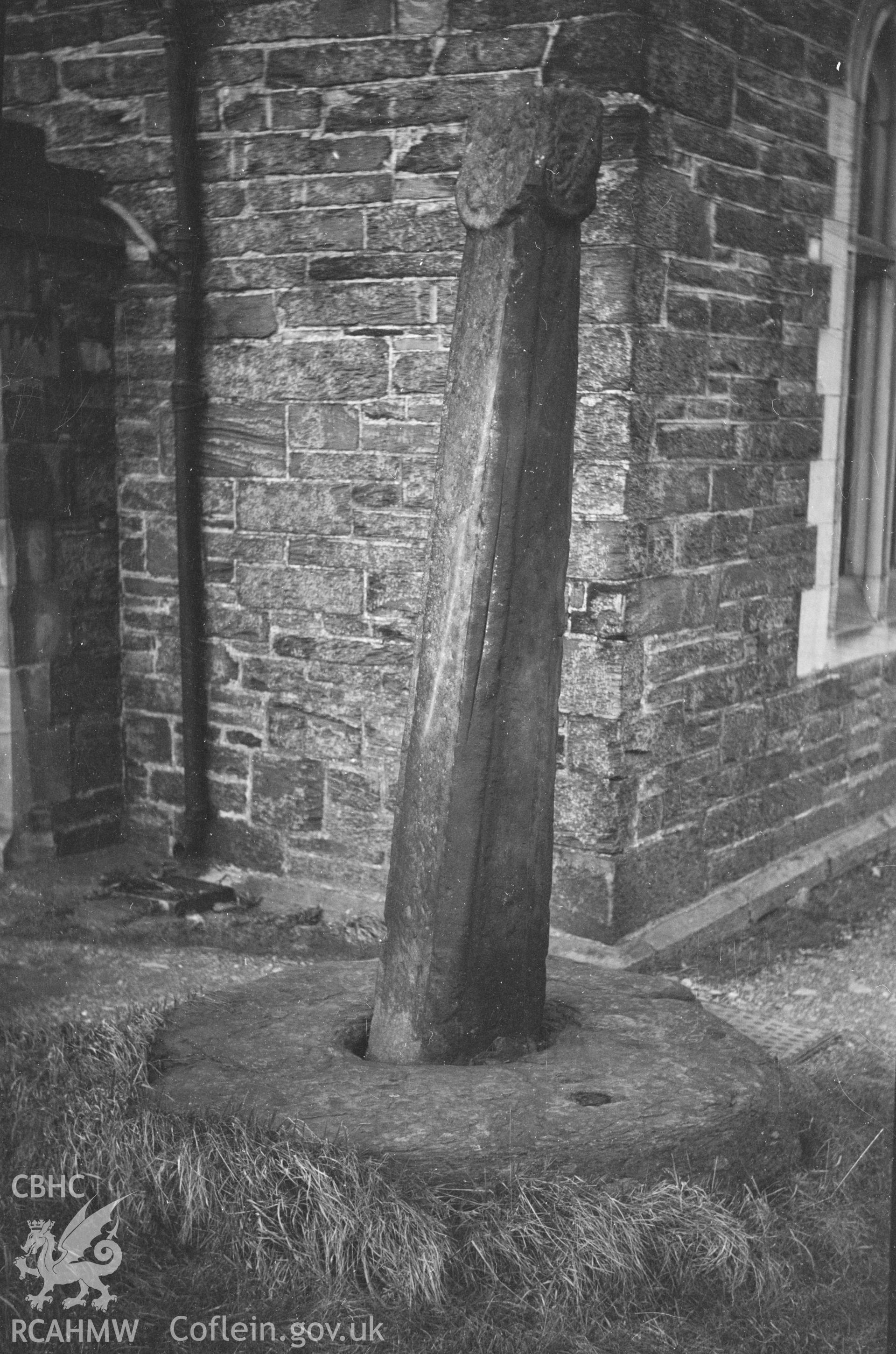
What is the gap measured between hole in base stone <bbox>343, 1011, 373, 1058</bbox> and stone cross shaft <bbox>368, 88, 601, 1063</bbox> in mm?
127

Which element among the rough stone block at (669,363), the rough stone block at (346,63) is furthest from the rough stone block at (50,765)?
the rough stone block at (669,363)

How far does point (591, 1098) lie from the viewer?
3.18 m

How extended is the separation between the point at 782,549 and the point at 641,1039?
3.34m

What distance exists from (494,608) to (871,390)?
4100 millimetres

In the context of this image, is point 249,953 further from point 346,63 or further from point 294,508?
point 346,63

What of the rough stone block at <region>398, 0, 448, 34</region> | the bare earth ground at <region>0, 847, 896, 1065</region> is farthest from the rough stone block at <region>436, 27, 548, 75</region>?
the bare earth ground at <region>0, 847, 896, 1065</region>

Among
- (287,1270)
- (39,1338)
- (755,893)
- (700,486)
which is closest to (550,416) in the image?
(287,1270)

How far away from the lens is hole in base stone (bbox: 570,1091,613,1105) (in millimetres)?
3164

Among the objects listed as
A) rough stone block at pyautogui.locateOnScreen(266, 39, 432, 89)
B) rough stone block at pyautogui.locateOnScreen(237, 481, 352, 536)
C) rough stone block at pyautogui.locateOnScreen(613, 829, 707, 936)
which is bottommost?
rough stone block at pyautogui.locateOnScreen(613, 829, 707, 936)

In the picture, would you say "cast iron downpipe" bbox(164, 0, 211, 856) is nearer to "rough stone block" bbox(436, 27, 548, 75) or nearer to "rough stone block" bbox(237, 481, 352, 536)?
"rough stone block" bbox(237, 481, 352, 536)

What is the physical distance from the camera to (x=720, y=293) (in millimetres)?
5672

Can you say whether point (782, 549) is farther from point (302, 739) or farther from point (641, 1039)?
point (641, 1039)

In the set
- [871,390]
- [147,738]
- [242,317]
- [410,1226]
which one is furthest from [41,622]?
[410,1226]

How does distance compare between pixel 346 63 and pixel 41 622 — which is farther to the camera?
pixel 41 622
